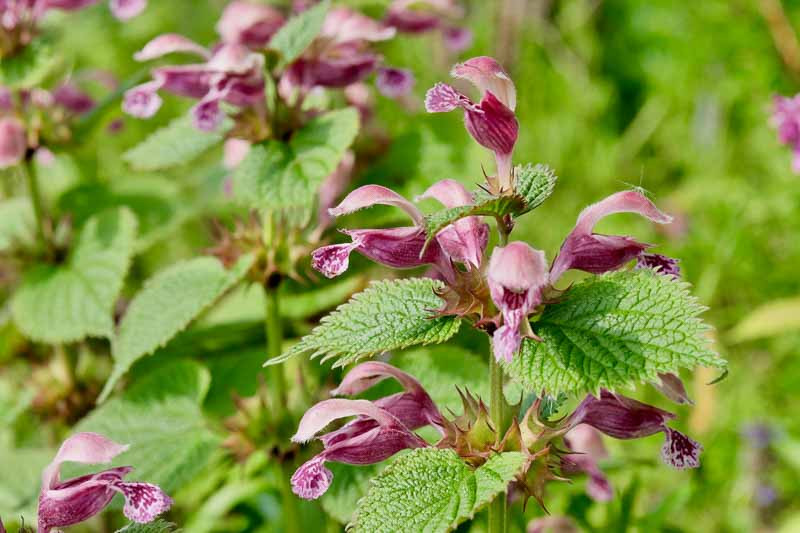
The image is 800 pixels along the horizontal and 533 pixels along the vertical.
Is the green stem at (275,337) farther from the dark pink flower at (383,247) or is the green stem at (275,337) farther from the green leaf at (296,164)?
the dark pink flower at (383,247)

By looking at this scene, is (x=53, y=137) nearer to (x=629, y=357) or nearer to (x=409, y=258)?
(x=409, y=258)

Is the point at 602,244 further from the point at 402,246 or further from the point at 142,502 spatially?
the point at 142,502

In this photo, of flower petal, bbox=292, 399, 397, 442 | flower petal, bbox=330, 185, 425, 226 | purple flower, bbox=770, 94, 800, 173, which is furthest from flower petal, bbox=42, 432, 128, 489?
purple flower, bbox=770, 94, 800, 173

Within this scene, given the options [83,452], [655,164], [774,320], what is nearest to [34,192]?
[83,452]

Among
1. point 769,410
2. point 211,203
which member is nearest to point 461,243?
point 211,203

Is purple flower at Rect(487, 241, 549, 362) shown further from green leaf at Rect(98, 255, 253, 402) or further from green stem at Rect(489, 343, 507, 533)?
green leaf at Rect(98, 255, 253, 402)

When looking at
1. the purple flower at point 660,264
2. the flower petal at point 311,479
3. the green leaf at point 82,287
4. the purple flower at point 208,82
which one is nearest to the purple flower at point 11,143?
the green leaf at point 82,287
